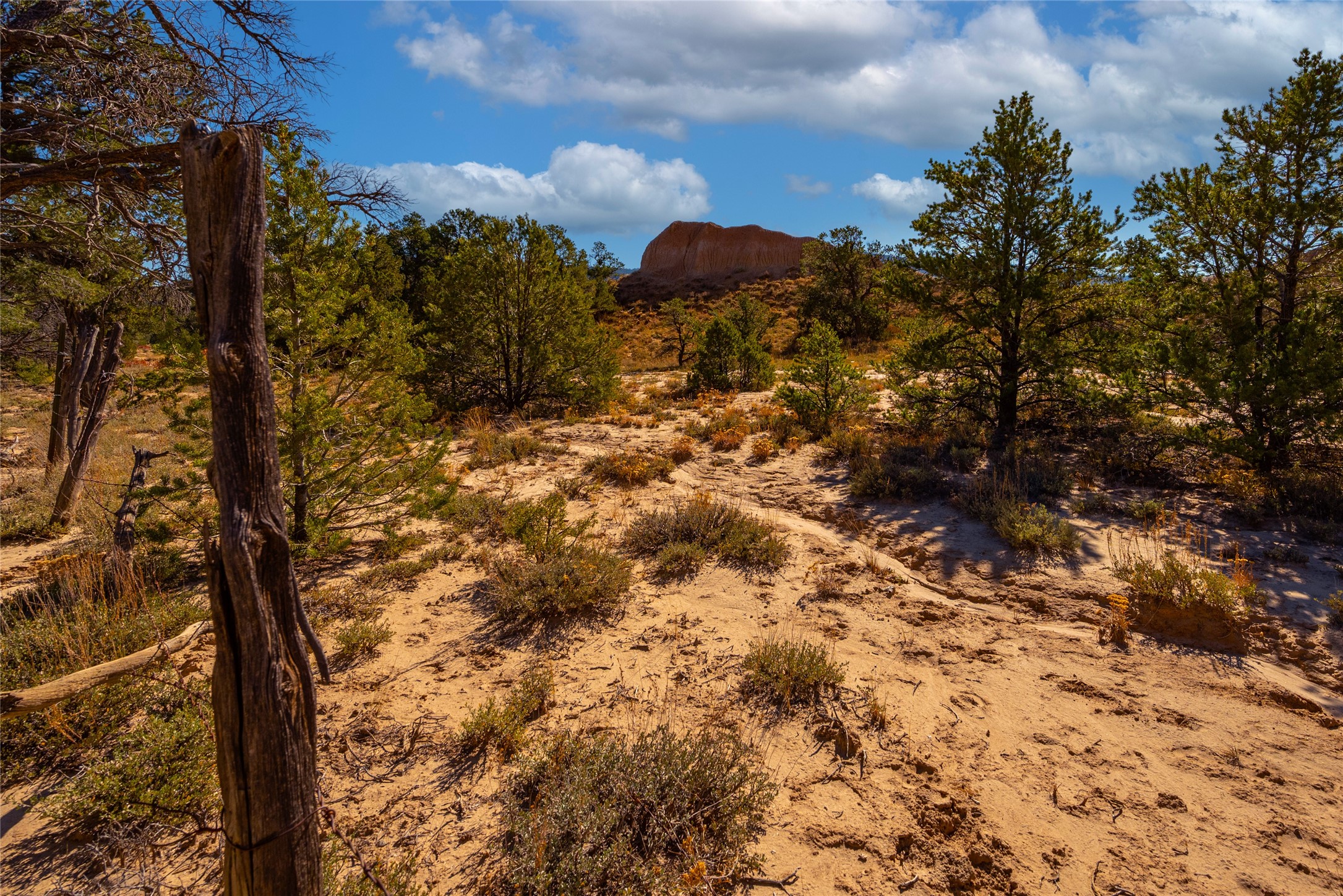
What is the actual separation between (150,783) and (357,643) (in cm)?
161

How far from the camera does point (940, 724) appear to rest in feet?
13.5

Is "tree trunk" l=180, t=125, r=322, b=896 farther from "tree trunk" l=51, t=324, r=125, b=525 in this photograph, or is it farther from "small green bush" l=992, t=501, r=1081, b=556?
"tree trunk" l=51, t=324, r=125, b=525

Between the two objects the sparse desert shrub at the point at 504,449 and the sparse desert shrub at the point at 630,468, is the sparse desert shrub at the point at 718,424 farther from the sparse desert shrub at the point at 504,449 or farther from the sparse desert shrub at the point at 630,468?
the sparse desert shrub at the point at 504,449

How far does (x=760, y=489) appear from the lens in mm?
8945

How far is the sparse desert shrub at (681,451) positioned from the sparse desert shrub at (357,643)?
5801 millimetres

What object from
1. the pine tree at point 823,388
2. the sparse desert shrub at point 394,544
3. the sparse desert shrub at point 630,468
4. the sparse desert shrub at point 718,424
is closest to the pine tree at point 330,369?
the sparse desert shrub at point 394,544

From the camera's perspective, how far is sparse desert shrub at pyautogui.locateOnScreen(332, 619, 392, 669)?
15.5 feet

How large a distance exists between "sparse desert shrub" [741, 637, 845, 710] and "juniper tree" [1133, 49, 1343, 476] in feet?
20.5

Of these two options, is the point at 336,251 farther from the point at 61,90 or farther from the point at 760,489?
the point at 760,489

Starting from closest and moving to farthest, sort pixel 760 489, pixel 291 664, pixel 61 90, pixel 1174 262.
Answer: pixel 291 664, pixel 61 90, pixel 1174 262, pixel 760 489

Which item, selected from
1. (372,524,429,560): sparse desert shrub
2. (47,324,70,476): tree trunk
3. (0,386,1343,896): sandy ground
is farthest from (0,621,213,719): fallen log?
(47,324,70,476): tree trunk

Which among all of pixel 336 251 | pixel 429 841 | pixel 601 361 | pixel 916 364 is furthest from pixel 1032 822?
pixel 601 361

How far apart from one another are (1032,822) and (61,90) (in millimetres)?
8330

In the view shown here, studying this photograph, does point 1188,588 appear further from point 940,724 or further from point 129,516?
point 129,516
